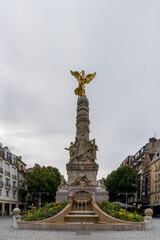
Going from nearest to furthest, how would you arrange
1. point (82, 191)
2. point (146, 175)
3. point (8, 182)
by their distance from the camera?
point (82, 191) < point (8, 182) < point (146, 175)

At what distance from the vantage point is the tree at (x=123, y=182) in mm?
59812

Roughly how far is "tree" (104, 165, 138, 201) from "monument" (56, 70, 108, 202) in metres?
32.5

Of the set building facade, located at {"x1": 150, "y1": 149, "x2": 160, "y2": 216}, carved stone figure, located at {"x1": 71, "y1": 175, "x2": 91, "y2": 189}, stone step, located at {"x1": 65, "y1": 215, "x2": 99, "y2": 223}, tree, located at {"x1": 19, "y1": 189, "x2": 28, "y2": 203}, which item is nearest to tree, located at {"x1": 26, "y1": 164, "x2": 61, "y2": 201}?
tree, located at {"x1": 19, "y1": 189, "x2": 28, "y2": 203}

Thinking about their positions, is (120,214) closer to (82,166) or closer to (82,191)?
(82,191)

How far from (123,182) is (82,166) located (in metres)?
33.7

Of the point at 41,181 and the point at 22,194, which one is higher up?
the point at 41,181

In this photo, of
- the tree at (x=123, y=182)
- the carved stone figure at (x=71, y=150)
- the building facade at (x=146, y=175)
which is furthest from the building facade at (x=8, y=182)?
the building facade at (x=146, y=175)

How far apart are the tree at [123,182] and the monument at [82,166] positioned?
32509 millimetres

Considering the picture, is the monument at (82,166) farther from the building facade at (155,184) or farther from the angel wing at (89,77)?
the building facade at (155,184)

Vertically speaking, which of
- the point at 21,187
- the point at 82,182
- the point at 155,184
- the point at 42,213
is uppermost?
the point at 82,182

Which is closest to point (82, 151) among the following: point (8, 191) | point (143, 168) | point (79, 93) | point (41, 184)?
point (79, 93)

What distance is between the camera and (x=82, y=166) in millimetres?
28484

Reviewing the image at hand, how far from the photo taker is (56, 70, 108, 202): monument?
2666 centimetres

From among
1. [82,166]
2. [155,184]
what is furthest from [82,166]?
[155,184]
